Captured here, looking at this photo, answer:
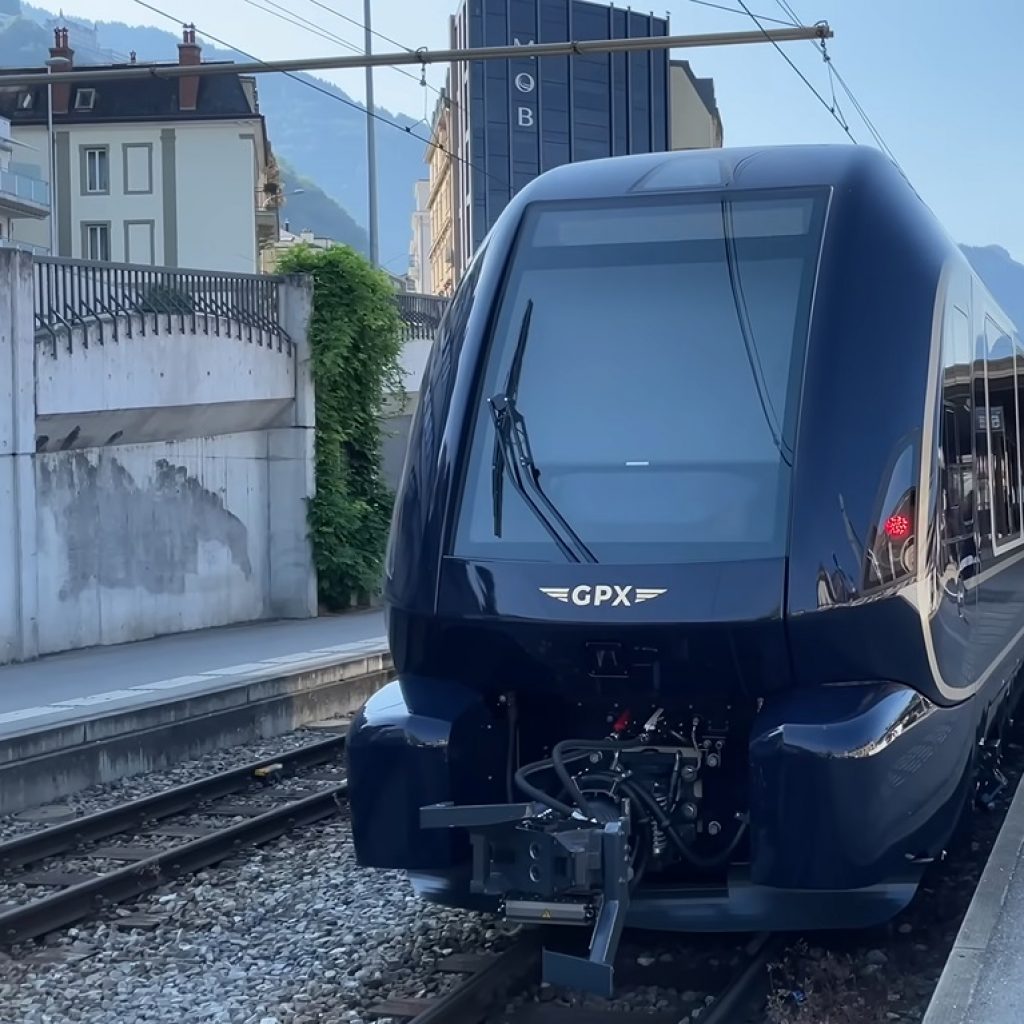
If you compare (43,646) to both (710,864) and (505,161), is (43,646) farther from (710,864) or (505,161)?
(505,161)

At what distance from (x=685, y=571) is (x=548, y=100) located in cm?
5747

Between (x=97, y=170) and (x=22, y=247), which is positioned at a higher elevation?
(x=97, y=170)

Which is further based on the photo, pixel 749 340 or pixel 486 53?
pixel 486 53

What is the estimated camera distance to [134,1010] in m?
6.11

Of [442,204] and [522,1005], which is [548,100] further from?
[522,1005]

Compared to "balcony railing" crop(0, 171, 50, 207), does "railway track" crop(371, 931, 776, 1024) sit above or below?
below

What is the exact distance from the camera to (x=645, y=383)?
614cm

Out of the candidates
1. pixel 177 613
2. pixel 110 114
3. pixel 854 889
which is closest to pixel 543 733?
pixel 854 889

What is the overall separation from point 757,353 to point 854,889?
1936mm

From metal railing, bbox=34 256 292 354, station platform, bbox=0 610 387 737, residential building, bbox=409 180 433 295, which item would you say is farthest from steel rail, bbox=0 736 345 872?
residential building, bbox=409 180 433 295

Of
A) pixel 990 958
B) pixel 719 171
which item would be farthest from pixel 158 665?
pixel 990 958

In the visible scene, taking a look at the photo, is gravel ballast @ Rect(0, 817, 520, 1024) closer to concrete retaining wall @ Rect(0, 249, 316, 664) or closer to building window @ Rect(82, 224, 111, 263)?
concrete retaining wall @ Rect(0, 249, 316, 664)

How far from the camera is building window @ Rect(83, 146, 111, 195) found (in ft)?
188

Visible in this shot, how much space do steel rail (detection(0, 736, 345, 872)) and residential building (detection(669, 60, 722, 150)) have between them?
54.2 metres
